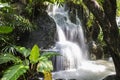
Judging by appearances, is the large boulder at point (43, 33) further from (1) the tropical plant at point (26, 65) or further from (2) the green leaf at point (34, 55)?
(2) the green leaf at point (34, 55)

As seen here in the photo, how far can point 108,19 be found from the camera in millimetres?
5742

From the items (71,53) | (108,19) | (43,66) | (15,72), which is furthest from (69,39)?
(15,72)

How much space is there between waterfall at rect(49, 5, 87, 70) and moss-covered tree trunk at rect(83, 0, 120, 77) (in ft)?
13.8

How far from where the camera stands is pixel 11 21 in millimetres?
7109

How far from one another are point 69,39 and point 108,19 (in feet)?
19.7

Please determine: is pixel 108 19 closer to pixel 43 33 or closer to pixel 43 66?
pixel 43 66

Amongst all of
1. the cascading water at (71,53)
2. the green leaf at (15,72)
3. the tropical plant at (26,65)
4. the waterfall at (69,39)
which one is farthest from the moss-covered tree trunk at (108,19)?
the waterfall at (69,39)

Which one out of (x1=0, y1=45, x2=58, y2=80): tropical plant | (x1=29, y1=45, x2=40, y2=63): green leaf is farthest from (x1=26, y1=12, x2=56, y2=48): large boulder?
Result: (x1=29, y1=45, x2=40, y2=63): green leaf

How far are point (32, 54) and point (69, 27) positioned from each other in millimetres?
7095

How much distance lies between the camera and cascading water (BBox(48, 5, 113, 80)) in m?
9.20

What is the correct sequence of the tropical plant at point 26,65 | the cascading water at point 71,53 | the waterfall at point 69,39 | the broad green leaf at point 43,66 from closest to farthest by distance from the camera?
the tropical plant at point 26,65, the broad green leaf at point 43,66, the cascading water at point 71,53, the waterfall at point 69,39

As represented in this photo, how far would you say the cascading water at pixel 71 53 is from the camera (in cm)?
920

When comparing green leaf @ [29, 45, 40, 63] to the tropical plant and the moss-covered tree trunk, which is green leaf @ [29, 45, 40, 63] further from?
the moss-covered tree trunk

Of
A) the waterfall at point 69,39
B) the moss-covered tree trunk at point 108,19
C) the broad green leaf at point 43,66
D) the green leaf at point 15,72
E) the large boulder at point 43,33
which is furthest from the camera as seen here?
the waterfall at point 69,39
